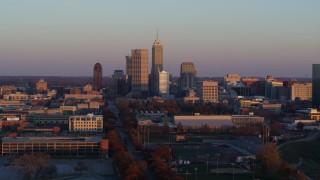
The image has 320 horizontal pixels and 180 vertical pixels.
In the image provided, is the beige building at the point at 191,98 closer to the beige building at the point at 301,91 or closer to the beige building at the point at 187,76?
the beige building at the point at 187,76

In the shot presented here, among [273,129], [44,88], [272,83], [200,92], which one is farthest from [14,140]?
[44,88]

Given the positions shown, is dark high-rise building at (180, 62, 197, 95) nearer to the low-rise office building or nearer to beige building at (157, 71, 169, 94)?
beige building at (157, 71, 169, 94)

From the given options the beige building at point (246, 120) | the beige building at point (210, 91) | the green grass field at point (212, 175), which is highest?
the beige building at point (210, 91)

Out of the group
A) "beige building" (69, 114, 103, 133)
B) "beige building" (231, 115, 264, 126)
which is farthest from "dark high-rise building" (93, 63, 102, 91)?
"beige building" (69, 114, 103, 133)

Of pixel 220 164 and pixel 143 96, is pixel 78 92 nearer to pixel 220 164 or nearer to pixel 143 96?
pixel 143 96

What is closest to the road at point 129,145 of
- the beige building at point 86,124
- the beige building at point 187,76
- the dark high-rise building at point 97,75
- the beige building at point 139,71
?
the beige building at point 86,124

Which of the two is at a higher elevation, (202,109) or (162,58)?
(162,58)
